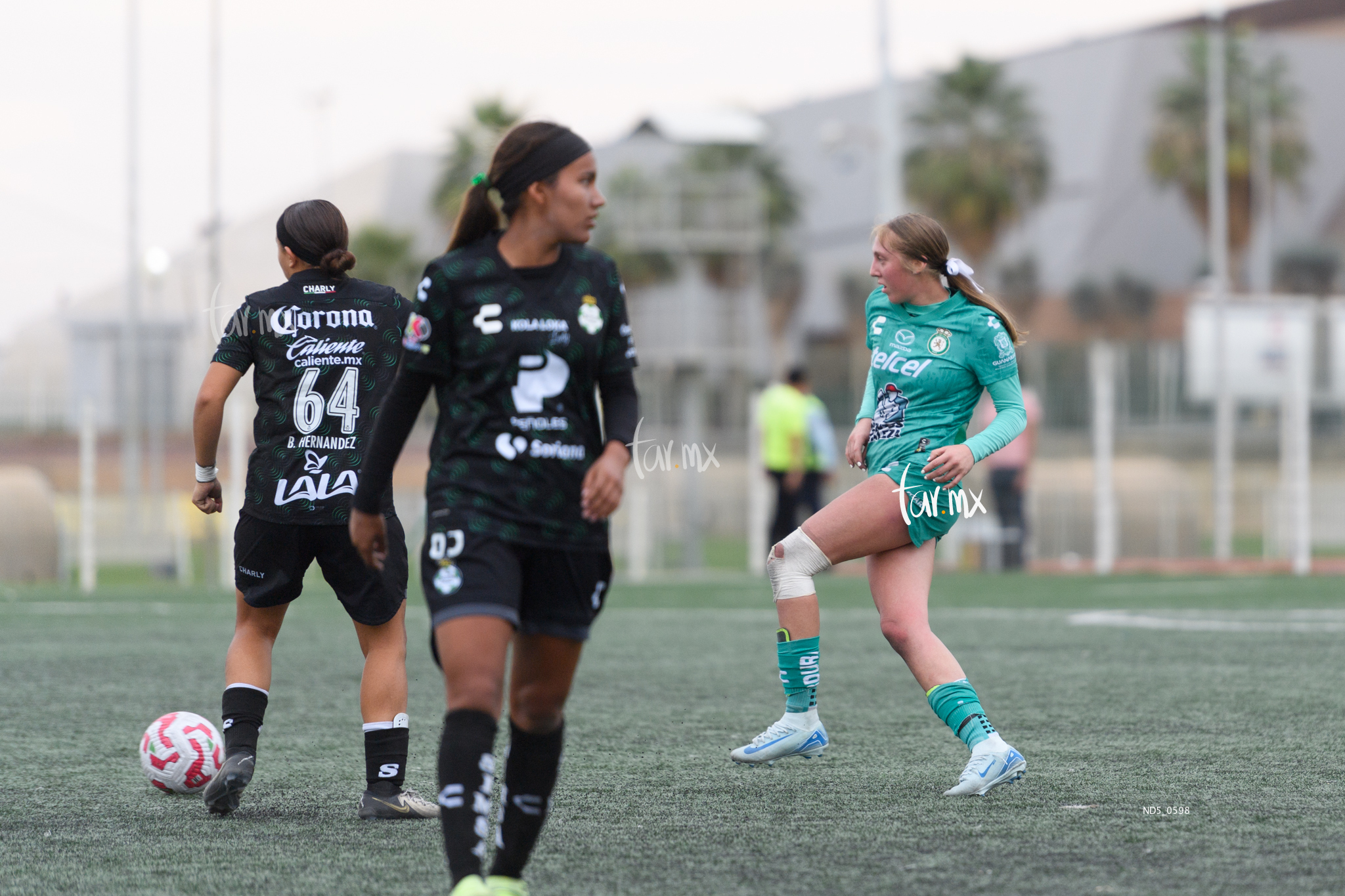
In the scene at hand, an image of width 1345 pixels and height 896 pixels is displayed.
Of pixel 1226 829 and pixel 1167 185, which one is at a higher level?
pixel 1167 185

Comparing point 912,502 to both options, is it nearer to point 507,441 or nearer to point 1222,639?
point 507,441

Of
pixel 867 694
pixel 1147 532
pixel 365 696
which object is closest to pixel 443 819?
pixel 365 696

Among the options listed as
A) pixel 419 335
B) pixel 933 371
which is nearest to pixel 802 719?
pixel 933 371

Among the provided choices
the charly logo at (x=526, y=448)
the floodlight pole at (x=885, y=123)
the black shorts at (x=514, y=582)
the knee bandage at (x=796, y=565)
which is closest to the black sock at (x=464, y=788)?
the black shorts at (x=514, y=582)

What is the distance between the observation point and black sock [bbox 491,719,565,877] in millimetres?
3734

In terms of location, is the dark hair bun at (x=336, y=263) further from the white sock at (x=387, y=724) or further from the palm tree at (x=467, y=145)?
the palm tree at (x=467, y=145)

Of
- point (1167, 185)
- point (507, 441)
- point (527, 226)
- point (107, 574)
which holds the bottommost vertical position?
point (107, 574)

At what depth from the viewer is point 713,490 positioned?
2936 centimetres

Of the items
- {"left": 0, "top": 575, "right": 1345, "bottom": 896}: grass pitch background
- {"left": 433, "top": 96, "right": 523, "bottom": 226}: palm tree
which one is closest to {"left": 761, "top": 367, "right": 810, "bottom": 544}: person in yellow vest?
{"left": 0, "top": 575, "right": 1345, "bottom": 896}: grass pitch background

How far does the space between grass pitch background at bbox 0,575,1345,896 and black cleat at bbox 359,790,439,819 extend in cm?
8

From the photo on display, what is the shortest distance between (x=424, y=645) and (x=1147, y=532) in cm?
1259

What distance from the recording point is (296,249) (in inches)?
206

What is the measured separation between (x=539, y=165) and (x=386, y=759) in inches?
82.2

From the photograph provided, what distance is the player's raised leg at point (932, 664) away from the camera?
Result: 5.17 meters
